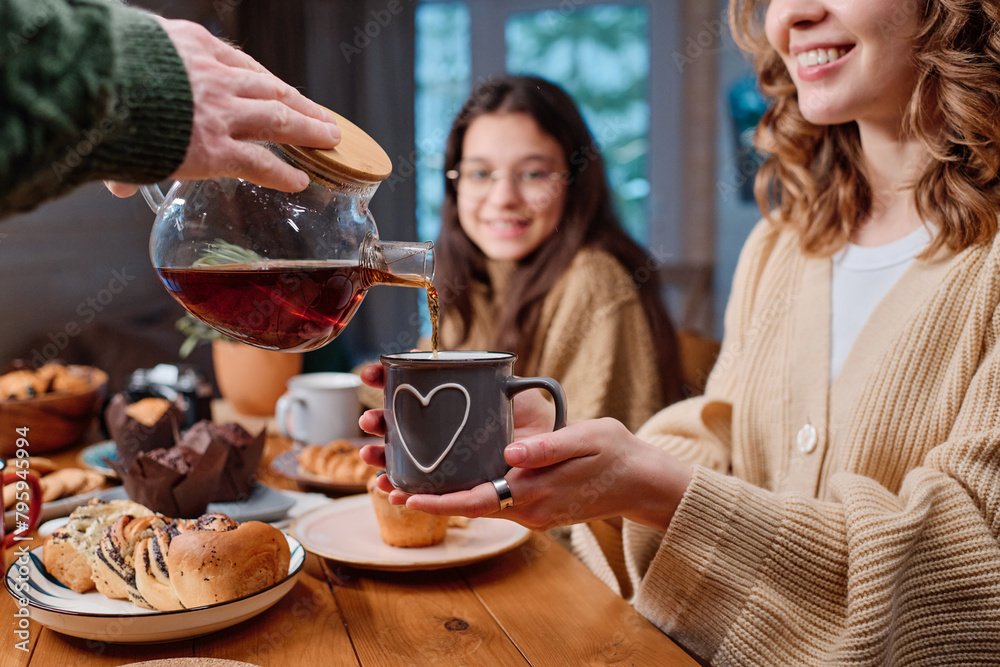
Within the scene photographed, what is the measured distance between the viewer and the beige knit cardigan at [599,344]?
A: 1871 mm

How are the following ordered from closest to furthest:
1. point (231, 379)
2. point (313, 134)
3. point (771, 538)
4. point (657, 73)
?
point (313, 134) → point (771, 538) → point (231, 379) → point (657, 73)

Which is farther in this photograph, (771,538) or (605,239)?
(605,239)

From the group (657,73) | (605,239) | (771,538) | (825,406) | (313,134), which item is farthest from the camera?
(657,73)

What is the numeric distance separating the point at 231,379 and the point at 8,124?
145 centimetres

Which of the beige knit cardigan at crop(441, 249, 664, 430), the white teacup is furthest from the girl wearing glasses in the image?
the white teacup

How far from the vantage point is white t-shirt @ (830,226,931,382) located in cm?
121

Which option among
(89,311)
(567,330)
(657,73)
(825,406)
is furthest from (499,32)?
(825,406)

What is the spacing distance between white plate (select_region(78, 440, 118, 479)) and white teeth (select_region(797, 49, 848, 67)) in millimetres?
1300

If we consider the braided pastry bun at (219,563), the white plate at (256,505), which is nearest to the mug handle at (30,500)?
the white plate at (256,505)

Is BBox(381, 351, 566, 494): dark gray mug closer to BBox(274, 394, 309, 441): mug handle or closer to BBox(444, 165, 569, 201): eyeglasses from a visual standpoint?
BBox(274, 394, 309, 441): mug handle

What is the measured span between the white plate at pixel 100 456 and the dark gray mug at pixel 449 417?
79cm

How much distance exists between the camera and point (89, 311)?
118 inches

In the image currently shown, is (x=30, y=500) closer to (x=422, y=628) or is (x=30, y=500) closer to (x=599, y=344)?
(x=422, y=628)

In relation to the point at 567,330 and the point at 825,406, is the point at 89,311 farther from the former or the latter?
the point at 825,406
